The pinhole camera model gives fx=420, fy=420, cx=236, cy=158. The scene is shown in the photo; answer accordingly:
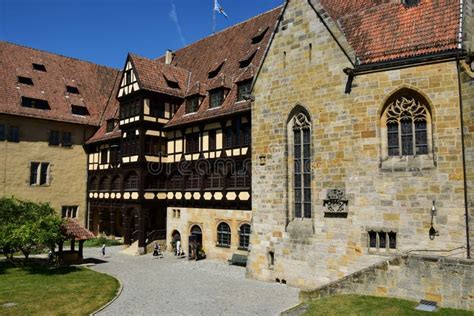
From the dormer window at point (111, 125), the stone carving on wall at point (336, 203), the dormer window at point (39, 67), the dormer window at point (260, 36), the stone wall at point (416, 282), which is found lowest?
the stone wall at point (416, 282)

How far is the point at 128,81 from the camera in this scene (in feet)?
105

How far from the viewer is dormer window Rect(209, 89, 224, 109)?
27688 millimetres

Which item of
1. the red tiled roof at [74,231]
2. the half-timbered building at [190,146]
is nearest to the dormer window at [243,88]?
the half-timbered building at [190,146]

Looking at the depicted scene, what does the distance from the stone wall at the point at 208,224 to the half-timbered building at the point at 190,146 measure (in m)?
0.06

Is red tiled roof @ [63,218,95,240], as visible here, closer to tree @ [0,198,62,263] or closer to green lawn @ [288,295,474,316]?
tree @ [0,198,62,263]

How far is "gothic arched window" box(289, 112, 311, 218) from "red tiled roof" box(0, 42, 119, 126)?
2437 centimetres

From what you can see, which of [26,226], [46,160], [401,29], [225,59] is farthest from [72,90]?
[401,29]

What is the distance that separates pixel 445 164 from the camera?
591 inches

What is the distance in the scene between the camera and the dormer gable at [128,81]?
31094 millimetres

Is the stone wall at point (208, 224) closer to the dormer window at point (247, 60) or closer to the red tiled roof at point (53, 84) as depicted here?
the dormer window at point (247, 60)

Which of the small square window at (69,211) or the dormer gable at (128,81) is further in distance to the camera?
the small square window at (69,211)

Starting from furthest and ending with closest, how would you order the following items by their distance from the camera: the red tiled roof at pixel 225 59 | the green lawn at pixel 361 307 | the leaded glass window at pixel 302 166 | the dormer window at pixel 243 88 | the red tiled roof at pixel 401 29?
the red tiled roof at pixel 225 59 → the dormer window at pixel 243 88 → the leaded glass window at pixel 302 166 → the red tiled roof at pixel 401 29 → the green lawn at pixel 361 307

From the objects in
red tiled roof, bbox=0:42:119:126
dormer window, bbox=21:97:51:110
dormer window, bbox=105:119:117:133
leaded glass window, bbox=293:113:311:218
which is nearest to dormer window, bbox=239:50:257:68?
leaded glass window, bbox=293:113:311:218

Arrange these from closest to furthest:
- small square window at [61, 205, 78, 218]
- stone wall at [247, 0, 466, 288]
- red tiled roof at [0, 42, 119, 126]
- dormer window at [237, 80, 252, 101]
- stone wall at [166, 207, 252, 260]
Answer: stone wall at [247, 0, 466, 288] → stone wall at [166, 207, 252, 260] → dormer window at [237, 80, 252, 101] → red tiled roof at [0, 42, 119, 126] → small square window at [61, 205, 78, 218]
